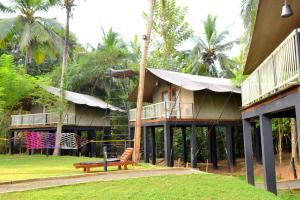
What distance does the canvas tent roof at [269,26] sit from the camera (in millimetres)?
7941

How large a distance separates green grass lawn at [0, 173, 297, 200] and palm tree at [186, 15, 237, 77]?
24895mm

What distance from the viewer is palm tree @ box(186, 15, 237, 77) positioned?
33.3 meters

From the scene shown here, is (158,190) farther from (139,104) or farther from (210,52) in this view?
(210,52)

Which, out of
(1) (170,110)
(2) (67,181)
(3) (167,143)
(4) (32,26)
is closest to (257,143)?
(1) (170,110)

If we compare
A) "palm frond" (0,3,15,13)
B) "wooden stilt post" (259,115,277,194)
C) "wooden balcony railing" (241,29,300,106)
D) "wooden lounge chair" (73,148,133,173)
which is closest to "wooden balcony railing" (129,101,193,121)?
"wooden lounge chair" (73,148,133,173)

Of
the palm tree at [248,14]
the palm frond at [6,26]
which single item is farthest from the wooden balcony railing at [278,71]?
the palm frond at [6,26]

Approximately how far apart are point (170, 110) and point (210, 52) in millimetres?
17657

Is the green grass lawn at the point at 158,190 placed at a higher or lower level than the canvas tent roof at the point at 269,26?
lower

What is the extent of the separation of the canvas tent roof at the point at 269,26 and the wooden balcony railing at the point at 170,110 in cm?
685

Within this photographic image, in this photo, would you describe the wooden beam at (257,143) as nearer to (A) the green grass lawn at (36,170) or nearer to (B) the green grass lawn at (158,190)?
(A) the green grass lawn at (36,170)

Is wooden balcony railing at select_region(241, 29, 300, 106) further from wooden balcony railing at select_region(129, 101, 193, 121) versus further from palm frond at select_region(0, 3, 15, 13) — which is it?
palm frond at select_region(0, 3, 15, 13)

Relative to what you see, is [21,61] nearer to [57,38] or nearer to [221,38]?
[57,38]

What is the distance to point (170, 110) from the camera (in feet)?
58.1

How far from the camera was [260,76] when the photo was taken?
9148mm
